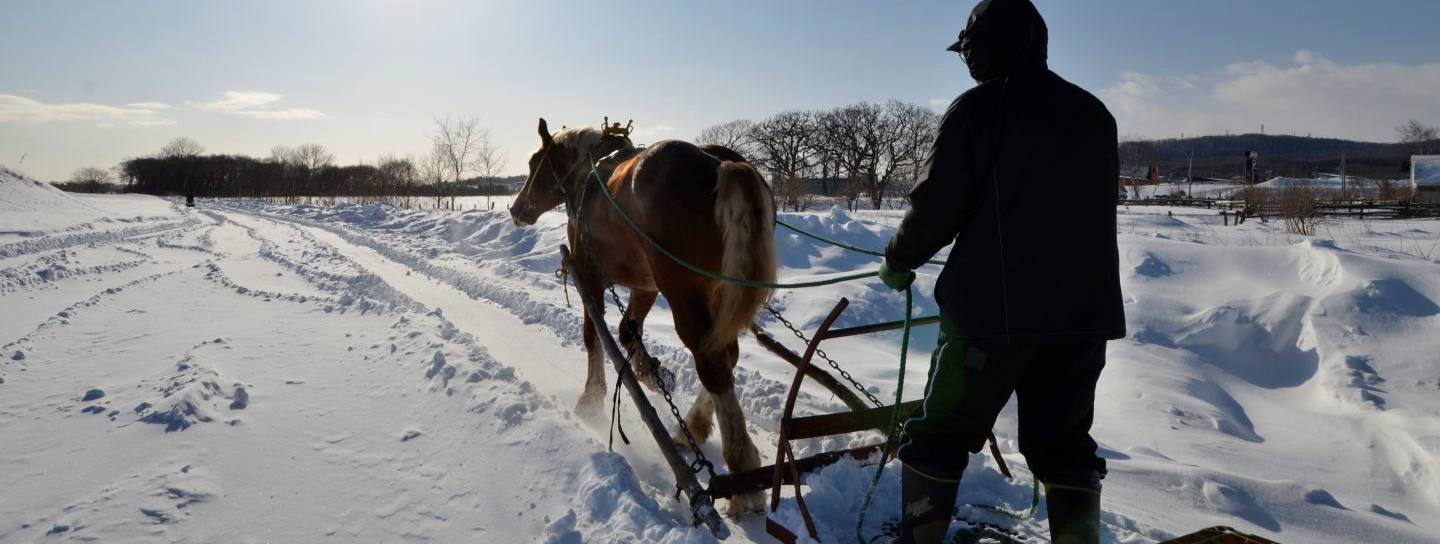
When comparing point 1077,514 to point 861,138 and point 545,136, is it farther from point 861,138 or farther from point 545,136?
point 861,138

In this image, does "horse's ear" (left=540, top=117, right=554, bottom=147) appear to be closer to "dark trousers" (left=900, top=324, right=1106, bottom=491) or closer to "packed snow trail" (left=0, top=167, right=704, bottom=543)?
"packed snow trail" (left=0, top=167, right=704, bottom=543)

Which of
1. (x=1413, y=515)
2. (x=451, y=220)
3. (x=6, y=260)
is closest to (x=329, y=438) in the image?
(x=1413, y=515)

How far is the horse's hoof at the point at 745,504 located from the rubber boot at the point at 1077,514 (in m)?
1.26

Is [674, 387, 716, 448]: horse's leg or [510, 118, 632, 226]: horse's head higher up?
[510, 118, 632, 226]: horse's head

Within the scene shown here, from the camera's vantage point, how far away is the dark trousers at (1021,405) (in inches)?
71.8

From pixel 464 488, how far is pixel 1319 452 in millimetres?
4425

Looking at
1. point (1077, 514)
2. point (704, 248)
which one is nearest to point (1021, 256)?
point (1077, 514)

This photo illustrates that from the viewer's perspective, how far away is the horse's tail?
289 centimetres

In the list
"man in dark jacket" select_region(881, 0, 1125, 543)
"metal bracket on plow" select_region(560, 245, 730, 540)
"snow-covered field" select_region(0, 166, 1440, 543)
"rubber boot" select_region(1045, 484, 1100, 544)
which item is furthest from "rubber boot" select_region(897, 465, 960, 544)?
"metal bracket on plow" select_region(560, 245, 730, 540)

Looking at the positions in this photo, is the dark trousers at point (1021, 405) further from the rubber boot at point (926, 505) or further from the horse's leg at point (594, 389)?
the horse's leg at point (594, 389)

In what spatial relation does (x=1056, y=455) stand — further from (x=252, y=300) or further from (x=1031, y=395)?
(x=252, y=300)

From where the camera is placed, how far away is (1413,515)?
2953 mm

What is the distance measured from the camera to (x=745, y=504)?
9.39ft

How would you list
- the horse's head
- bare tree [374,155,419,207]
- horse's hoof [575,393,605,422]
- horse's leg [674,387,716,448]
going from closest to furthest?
horse's leg [674,387,716,448] < horse's hoof [575,393,605,422] < the horse's head < bare tree [374,155,419,207]
